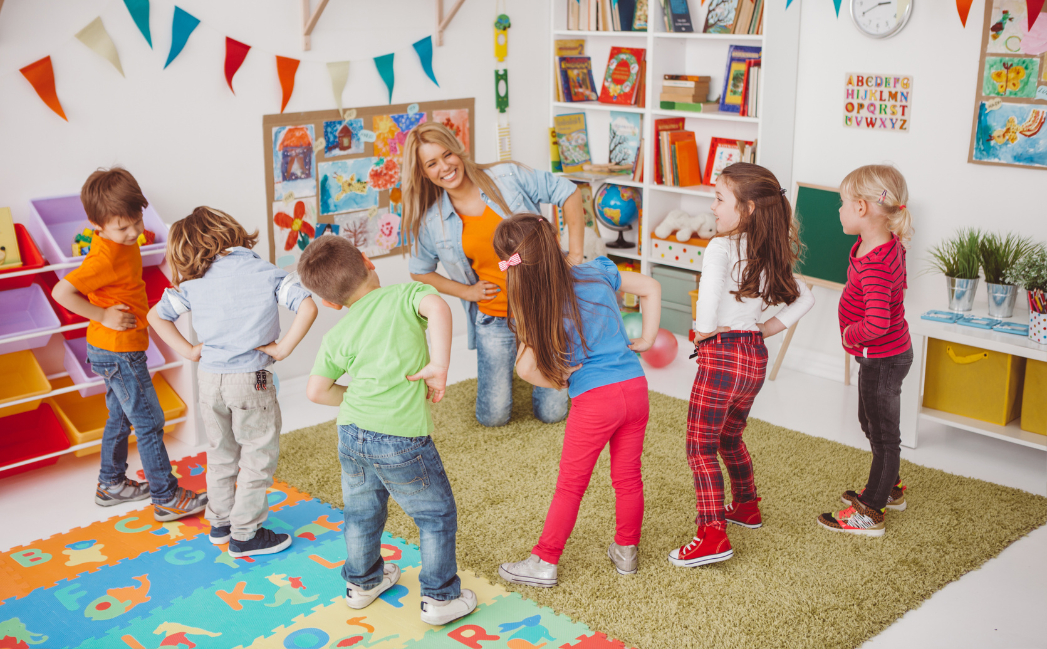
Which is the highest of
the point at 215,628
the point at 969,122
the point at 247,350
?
the point at 969,122

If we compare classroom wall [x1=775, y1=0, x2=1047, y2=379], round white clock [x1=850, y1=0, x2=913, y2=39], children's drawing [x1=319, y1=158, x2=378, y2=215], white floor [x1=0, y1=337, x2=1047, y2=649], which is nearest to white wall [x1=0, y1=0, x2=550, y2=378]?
children's drawing [x1=319, y1=158, x2=378, y2=215]

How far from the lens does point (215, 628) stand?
225 cm

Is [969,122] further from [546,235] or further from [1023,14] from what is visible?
[546,235]

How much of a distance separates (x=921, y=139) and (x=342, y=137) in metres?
2.47

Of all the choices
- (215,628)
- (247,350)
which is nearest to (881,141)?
(247,350)

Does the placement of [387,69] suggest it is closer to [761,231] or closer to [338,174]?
[338,174]

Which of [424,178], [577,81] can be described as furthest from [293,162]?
[577,81]

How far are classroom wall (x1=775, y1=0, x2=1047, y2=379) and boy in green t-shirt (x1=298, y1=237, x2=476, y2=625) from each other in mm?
2093

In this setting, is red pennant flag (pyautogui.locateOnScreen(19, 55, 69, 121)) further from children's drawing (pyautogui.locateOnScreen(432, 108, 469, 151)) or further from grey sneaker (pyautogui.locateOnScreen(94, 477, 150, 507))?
children's drawing (pyautogui.locateOnScreen(432, 108, 469, 151))

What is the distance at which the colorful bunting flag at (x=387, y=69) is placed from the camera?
4.07 metres

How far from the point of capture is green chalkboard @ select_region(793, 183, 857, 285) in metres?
3.81

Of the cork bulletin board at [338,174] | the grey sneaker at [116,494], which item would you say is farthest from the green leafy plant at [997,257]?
the grey sneaker at [116,494]

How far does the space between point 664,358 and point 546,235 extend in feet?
7.25

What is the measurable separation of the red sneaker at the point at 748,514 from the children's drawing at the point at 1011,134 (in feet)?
5.89
